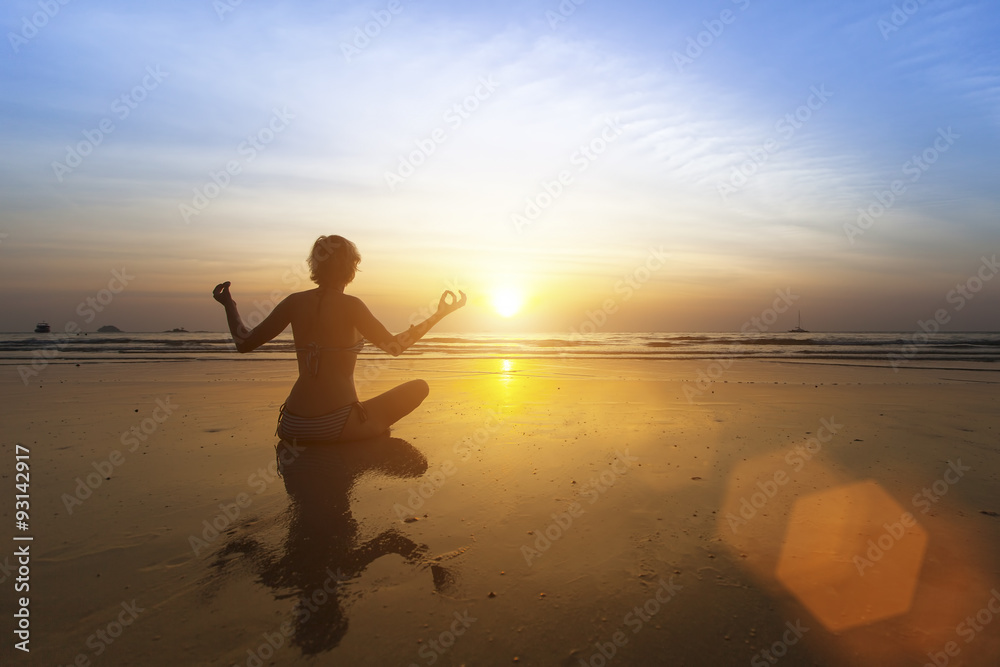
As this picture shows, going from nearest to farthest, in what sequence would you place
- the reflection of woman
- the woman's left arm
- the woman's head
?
the reflection of woman → the woman's left arm → the woman's head

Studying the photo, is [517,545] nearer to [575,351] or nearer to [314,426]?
[314,426]

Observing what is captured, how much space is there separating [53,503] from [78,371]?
1468cm

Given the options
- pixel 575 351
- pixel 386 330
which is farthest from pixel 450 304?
pixel 575 351

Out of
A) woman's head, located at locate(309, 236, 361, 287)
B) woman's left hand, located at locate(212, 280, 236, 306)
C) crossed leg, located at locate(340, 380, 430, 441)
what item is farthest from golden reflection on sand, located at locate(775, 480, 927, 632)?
woman's left hand, located at locate(212, 280, 236, 306)

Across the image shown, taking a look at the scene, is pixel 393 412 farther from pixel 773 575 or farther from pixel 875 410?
pixel 875 410

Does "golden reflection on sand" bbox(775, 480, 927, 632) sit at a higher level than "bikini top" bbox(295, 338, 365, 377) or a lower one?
lower

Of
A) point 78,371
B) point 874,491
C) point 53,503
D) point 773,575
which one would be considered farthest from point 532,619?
point 78,371

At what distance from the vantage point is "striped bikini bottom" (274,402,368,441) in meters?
5.23

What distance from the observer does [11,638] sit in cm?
221

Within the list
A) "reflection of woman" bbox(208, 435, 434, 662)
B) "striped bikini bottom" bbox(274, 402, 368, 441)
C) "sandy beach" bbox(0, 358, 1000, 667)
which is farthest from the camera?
"striped bikini bottom" bbox(274, 402, 368, 441)

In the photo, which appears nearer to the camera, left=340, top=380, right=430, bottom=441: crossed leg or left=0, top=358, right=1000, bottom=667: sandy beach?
left=0, top=358, right=1000, bottom=667: sandy beach

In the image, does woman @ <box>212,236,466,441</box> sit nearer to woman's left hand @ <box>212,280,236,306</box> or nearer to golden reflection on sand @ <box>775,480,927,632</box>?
woman's left hand @ <box>212,280,236,306</box>

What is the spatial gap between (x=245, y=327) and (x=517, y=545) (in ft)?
11.9

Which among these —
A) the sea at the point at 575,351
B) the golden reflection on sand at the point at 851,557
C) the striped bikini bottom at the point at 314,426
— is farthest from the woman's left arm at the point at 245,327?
the sea at the point at 575,351
